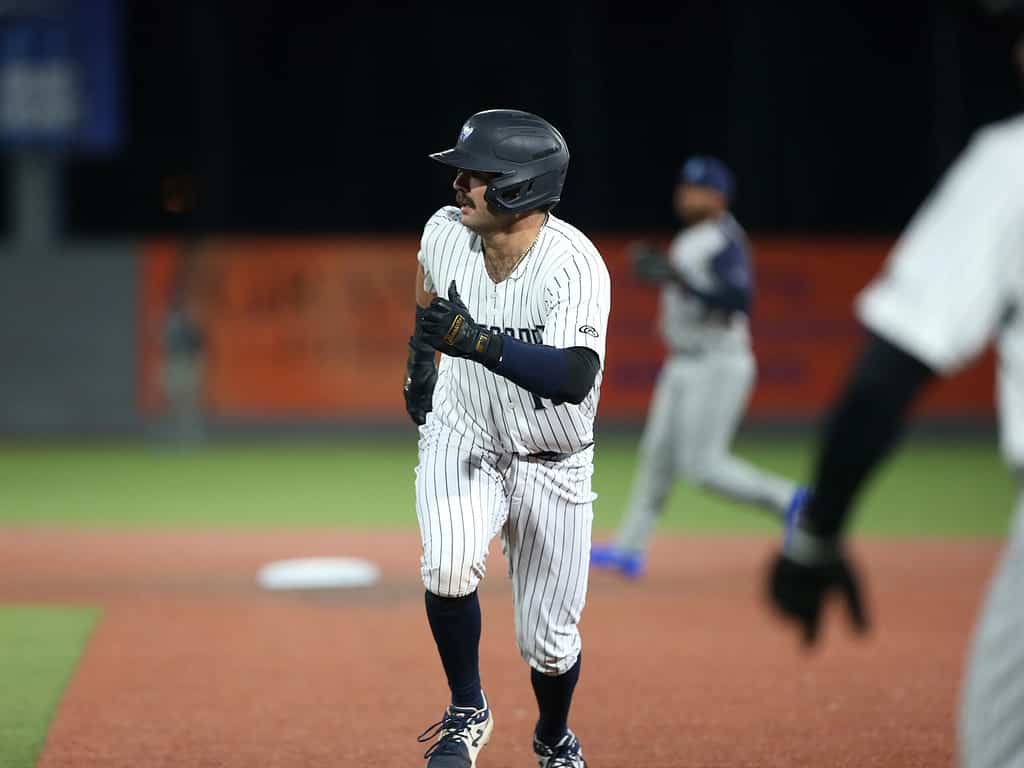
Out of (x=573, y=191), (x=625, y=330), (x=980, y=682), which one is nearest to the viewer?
(x=980, y=682)

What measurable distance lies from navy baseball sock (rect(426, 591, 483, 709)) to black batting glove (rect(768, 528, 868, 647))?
196cm

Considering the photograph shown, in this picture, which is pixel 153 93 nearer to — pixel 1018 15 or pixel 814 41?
pixel 814 41

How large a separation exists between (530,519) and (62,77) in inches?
646

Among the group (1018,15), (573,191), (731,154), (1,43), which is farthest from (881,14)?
(1018,15)

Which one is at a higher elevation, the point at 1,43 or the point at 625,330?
the point at 1,43

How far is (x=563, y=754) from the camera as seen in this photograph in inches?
200

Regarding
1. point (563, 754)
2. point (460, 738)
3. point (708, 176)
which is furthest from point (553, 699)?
point (708, 176)

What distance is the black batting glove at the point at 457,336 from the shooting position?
14.5 feet

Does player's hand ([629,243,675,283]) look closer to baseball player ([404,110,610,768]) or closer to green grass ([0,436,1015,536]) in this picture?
green grass ([0,436,1015,536])

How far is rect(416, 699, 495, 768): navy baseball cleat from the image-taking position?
15.9 ft

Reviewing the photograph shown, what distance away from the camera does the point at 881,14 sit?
3127cm

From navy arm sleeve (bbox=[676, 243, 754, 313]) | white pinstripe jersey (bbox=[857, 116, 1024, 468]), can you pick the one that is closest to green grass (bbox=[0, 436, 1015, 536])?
navy arm sleeve (bbox=[676, 243, 754, 313])

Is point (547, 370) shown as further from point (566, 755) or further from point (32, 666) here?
point (32, 666)

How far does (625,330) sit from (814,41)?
41.8 ft
